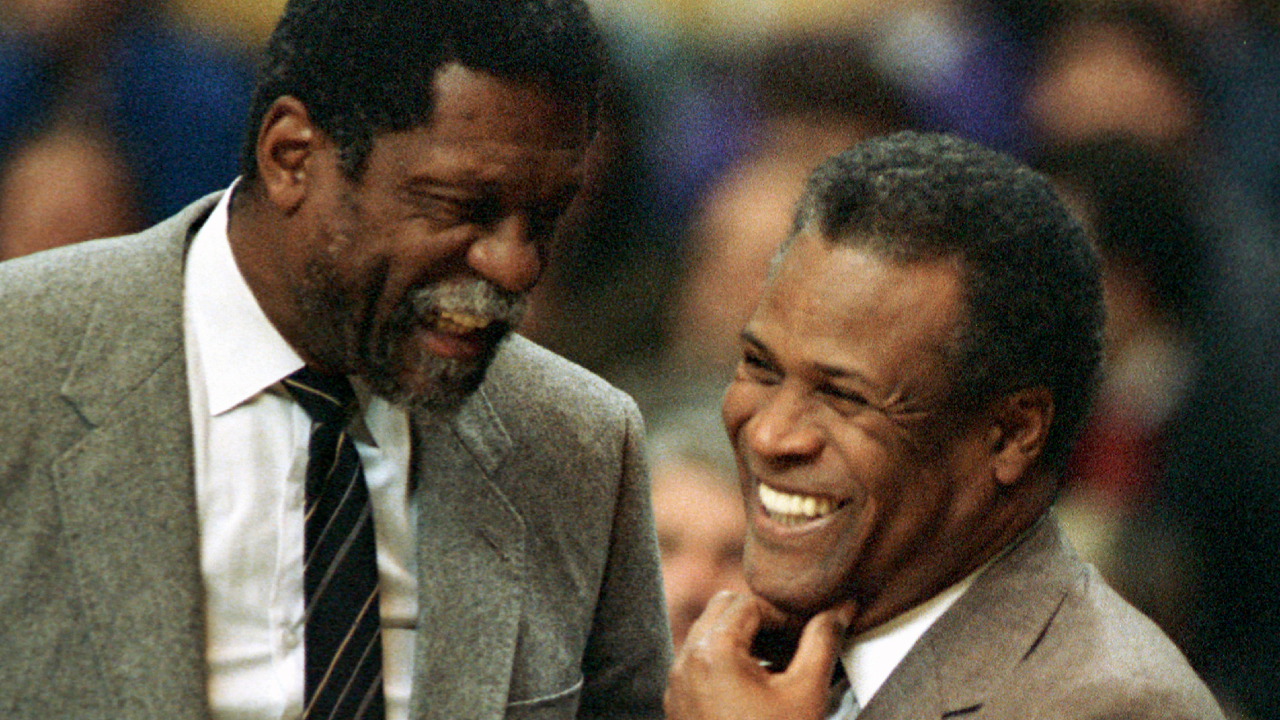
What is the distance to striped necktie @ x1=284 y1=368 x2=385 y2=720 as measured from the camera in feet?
5.99

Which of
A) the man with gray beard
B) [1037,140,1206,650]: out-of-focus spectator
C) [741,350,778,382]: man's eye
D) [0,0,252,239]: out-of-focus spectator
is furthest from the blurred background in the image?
[741,350,778,382]: man's eye

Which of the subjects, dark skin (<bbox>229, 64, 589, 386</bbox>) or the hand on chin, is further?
dark skin (<bbox>229, 64, 589, 386</bbox>)

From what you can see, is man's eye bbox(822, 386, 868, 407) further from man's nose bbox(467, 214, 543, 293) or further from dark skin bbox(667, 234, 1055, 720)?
man's nose bbox(467, 214, 543, 293)

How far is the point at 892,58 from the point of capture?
320cm

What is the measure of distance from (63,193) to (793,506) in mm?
1757

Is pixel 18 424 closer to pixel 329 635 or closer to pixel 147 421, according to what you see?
pixel 147 421

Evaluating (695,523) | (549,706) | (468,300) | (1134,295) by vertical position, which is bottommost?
(695,523)

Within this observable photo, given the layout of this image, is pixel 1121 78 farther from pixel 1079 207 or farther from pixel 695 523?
pixel 695 523

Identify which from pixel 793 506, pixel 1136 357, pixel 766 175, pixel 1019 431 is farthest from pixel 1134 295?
pixel 793 506

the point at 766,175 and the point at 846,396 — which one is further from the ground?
the point at 846,396

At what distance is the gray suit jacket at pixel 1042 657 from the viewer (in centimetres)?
150

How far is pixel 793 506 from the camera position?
1.67 meters

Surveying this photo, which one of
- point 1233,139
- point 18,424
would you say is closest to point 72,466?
point 18,424

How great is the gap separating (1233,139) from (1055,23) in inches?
18.1
